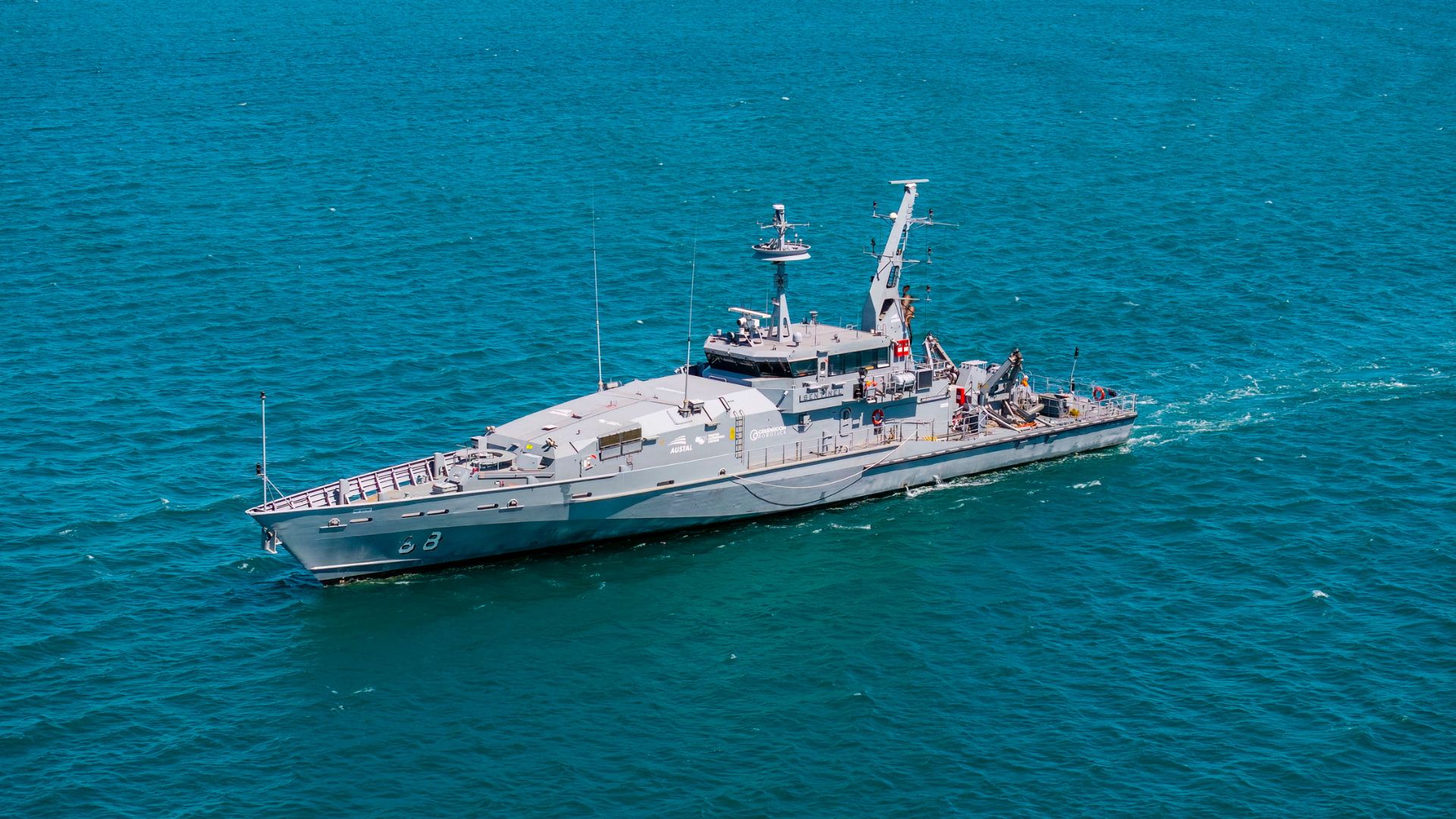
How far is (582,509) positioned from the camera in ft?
243

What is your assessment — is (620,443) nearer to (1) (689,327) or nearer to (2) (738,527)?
(2) (738,527)

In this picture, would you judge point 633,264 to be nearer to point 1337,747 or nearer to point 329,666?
point 329,666

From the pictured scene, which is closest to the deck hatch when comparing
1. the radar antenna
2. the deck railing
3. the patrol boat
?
the patrol boat

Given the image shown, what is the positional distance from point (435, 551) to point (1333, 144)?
104 m

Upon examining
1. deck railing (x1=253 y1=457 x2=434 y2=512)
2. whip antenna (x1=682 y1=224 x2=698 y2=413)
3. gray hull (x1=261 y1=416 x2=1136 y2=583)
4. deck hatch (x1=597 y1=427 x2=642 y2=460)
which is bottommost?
gray hull (x1=261 y1=416 x2=1136 y2=583)

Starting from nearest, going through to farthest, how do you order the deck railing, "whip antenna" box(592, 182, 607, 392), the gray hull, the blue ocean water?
the blue ocean water → the gray hull → the deck railing → "whip antenna" box(592, 182, 607, 392)

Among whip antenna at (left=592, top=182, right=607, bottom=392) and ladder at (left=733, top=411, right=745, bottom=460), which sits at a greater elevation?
whip antenna at (left=592, top=182, right=607, bottom=392)

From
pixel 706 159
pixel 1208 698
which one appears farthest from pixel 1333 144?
pixel 1208 698

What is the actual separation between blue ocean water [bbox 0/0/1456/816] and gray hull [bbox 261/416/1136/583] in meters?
1.28

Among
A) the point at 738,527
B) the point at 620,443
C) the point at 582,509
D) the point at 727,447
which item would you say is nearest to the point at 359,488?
the point at 582,509

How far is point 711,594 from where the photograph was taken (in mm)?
71500

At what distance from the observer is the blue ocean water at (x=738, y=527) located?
5884 cm

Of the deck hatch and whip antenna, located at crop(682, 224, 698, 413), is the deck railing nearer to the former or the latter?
the deck hatch

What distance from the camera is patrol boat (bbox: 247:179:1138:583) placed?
71.6m
